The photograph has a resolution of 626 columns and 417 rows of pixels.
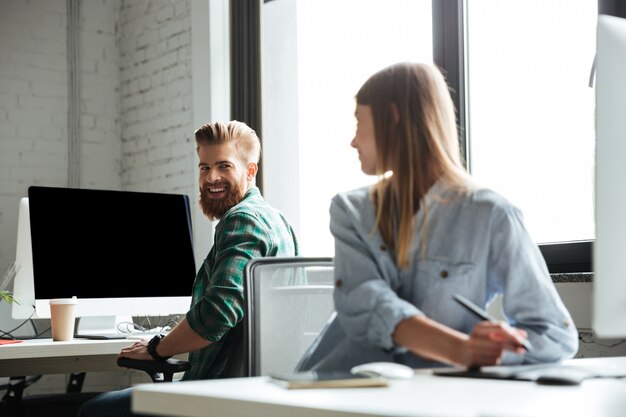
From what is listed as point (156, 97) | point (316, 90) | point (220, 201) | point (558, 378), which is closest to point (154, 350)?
point (220, 201)

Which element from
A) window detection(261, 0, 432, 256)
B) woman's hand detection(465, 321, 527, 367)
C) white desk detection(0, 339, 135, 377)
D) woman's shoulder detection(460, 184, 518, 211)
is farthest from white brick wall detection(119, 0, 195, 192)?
woman's hand detection(465, 321, 527, 367)

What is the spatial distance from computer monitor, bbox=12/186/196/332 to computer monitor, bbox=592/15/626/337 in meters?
2.25

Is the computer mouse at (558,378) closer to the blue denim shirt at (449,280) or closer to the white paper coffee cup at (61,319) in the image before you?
the blue denim shirt at (449,280)

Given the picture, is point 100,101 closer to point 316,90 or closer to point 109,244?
point 316,90

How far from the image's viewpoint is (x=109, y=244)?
308 cm

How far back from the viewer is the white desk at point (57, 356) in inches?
99.0

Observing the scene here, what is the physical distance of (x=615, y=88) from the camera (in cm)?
99

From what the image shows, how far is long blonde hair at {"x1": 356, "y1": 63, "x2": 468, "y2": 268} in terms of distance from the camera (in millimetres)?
1433

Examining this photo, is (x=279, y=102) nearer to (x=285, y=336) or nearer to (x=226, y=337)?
(x=226, y=337)

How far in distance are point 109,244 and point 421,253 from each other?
6.19 ft

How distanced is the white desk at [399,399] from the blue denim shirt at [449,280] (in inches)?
5.8

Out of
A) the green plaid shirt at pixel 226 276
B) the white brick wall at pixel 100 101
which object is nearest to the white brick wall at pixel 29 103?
the white brick wall at pixel 100 101

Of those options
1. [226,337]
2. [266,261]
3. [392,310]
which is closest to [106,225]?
[226,337]

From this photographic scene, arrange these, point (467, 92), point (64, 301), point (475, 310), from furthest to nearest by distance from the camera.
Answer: point (467, 92) → point (64, 301) → point (475, 310)
